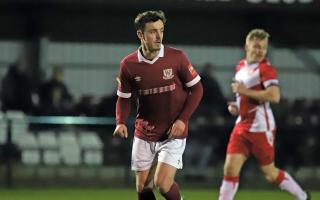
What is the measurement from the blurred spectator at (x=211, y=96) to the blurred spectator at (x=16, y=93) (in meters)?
2.57

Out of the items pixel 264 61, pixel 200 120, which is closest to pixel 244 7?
pixel 200 120

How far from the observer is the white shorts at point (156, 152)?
8.24 m

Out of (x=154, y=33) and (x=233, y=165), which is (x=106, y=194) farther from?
(x=154, y=33)

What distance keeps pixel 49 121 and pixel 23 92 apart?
1317 millimetres

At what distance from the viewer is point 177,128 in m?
8.04

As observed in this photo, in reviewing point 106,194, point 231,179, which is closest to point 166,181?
point 231,179

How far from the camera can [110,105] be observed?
1480 centimetres

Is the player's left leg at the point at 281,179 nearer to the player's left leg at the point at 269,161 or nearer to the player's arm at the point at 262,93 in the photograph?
the player's left leg at the point at 269,161

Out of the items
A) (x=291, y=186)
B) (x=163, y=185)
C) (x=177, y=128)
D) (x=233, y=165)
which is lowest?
(x=291, y=186)

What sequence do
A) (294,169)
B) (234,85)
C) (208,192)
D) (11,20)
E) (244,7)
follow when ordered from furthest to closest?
(11,20), (244,7), (294,169), (208,192), (234,85)

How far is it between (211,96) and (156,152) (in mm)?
6723

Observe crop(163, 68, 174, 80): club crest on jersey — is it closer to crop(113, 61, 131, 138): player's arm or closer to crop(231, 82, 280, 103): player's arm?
crop(113, 61, 131, 138): player's arm

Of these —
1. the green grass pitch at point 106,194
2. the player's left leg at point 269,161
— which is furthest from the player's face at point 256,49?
the green grass pitch at point 106,194

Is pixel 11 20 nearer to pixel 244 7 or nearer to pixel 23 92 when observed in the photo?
pixel 23 92
